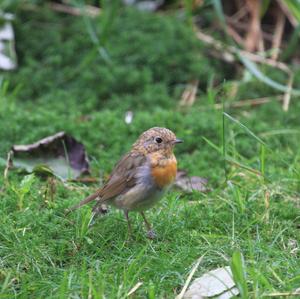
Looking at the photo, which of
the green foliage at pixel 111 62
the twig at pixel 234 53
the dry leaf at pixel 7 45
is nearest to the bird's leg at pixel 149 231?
the green foliage at pixel 111 62

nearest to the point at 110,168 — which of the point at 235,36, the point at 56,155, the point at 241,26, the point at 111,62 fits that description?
the point at 56,155

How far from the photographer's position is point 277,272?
A: 3.69 m

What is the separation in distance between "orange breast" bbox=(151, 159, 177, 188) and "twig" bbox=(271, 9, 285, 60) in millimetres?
3639

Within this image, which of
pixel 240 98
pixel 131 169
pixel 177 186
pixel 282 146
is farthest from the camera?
pixel 240 98

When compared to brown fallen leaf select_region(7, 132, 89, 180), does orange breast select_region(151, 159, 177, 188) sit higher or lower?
higher

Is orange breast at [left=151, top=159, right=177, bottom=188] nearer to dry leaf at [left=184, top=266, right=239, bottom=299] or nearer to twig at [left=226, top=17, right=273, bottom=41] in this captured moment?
dry leaf at [left=184, top=266, right=239, bottom=299]

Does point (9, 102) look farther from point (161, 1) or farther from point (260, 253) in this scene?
point (260, 253)

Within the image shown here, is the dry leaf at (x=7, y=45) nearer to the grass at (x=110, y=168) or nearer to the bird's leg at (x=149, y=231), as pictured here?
the grass at (x=110, y=168)

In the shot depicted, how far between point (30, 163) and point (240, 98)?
260 cm

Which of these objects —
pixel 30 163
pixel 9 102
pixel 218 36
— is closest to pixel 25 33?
pixel 9 102

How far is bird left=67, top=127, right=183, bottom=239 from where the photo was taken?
4316 millimetres

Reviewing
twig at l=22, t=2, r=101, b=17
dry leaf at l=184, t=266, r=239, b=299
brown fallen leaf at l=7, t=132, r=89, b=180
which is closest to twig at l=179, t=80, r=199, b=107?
twig at l=22, t=2, r=101, b=17

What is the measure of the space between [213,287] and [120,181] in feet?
3.64

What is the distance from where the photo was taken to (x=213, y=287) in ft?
11.7
